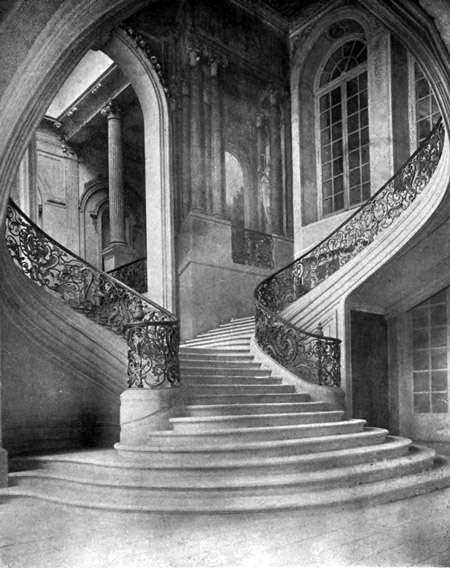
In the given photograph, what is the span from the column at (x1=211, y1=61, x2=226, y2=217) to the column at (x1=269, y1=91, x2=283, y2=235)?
4.52ft

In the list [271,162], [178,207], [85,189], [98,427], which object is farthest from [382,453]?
[85,189]

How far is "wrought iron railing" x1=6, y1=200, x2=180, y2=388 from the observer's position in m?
6.38

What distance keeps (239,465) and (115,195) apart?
29.6 feet

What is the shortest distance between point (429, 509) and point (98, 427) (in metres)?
4.17

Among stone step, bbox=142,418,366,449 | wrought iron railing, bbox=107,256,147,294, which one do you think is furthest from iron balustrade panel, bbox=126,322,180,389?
wrought iron railing, bbox=107,256,147,294

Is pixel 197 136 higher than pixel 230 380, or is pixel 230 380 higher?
pixel 197 136

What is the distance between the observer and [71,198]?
16047 mm

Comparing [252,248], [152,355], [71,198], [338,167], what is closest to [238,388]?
[152,355]

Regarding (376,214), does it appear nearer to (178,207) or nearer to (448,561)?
(178,207)

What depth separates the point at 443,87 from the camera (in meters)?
4.32

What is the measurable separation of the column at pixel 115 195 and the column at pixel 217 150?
2541 millimetres

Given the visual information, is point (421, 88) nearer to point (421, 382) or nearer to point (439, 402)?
point (421, 382)

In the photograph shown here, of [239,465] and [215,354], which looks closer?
[239,465]

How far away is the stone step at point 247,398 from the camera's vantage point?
21.8ft
